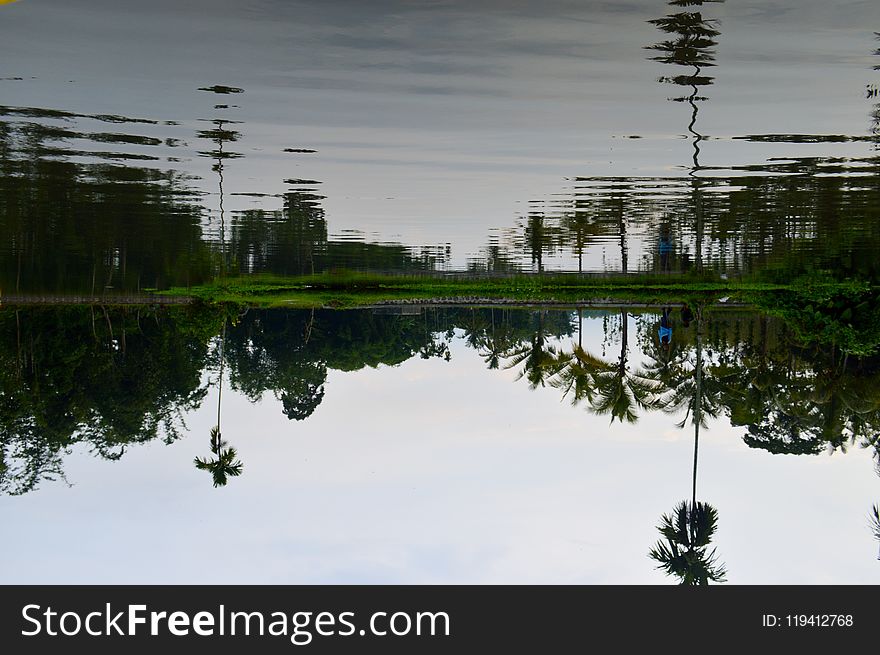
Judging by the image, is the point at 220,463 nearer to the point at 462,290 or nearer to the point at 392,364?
the point at 392,364

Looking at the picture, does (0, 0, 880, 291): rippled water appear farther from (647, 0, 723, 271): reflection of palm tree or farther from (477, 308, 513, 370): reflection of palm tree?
(477, 308, 513, 370): reflection of palm tree

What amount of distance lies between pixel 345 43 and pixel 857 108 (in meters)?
7.98

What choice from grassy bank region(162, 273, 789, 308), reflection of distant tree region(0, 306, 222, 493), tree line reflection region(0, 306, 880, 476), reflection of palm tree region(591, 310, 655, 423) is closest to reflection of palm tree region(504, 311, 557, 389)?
tree line reflection region(0, 306, 880, 476)

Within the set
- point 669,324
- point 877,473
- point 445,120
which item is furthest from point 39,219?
A: point 877,473

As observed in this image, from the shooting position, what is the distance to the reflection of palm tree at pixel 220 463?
1168cm

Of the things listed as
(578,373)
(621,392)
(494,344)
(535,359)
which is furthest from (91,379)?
(621,392)

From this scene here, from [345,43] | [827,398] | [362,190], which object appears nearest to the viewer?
[345,43]

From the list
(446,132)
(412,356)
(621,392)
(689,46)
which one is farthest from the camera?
(412,356)

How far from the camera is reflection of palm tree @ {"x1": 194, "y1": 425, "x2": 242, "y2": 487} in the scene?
38.3ft

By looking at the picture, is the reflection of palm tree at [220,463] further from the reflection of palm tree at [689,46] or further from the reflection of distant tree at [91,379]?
the reflection of palm tree at [689,46]

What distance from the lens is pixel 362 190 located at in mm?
13672

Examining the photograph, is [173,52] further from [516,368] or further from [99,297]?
[99,297]

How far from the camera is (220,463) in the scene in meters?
12.0

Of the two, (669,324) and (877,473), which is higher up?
(669,324)
